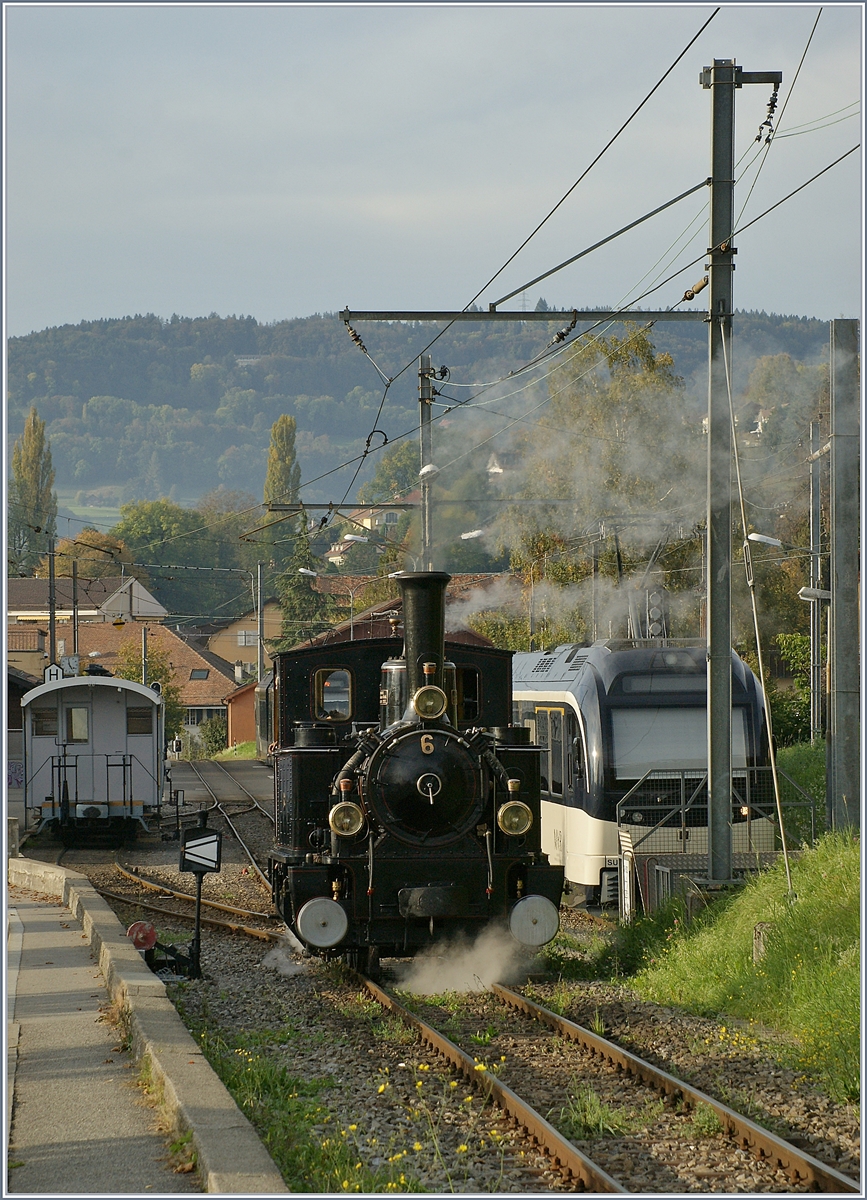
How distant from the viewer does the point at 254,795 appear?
34344mm

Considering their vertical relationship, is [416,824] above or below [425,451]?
below

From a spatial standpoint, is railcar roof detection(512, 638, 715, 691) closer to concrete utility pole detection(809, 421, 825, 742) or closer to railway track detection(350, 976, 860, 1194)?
railway track detection(350, 976, 860, 1194)

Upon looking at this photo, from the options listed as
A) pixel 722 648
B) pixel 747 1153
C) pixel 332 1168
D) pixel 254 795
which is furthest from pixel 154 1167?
pixel 254 795

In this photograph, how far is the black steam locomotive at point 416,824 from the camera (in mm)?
9852

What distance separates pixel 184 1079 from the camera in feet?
22.6

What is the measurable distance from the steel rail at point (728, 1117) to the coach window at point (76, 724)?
653 inches

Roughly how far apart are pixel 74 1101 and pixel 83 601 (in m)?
74.8

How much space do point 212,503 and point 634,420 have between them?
9998cm

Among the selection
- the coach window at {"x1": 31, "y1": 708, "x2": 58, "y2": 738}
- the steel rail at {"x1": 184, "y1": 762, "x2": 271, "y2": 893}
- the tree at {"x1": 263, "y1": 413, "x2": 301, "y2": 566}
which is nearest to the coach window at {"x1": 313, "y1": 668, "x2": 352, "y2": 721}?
the steel rail at {"x1": 184, "y1": 762, "x2": 271, "y2": 893}

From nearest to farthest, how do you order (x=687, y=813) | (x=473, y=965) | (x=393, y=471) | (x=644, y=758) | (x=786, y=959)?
(x=786, y=959), (x=473, y=965), (x=687, y=813), (x=644, y=758), (x=393, y=471)

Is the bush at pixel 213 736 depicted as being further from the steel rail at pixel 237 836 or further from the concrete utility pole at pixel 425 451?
the concrete utility pole at pixel 425 451

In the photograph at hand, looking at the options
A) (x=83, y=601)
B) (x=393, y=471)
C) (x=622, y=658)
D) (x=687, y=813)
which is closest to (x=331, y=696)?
(x=622, y=658)

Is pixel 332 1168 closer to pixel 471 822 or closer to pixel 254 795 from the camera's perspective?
pixel 471 822

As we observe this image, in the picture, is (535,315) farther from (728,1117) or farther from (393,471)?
(393,471)
